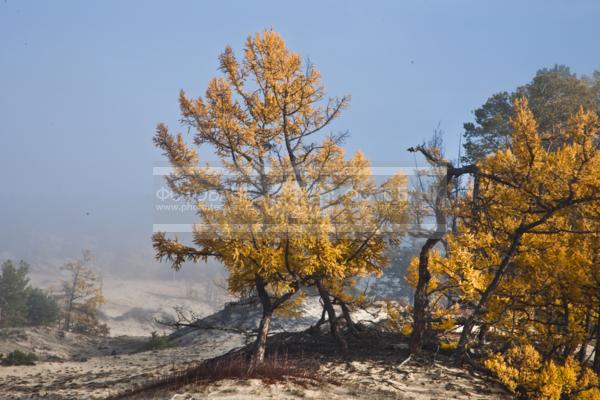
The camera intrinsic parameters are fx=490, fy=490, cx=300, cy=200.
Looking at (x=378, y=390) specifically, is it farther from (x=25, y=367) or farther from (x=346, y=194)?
(x=25, y=367)

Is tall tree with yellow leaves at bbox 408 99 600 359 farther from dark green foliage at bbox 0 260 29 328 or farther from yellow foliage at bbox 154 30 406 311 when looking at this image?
dark green foliage at bbox 0 260 29 328

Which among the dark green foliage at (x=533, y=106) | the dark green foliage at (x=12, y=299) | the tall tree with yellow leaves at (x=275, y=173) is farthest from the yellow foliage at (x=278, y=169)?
the dark green foliage at (x=12, y=299)

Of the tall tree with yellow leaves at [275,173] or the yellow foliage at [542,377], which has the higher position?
the tall tree with yellow leaves at [275,173]

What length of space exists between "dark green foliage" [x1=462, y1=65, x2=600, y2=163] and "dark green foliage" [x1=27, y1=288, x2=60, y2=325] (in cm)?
3067

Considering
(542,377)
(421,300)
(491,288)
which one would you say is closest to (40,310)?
(421,300)

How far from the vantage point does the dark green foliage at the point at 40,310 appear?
35.3 m

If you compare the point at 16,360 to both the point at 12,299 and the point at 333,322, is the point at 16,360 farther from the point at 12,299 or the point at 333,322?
the point at 12,299

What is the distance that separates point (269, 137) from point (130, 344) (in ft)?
53.6

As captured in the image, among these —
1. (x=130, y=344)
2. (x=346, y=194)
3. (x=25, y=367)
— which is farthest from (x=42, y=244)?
(x=346, y=194)

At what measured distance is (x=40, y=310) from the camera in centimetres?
3566

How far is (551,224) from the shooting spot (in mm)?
8961

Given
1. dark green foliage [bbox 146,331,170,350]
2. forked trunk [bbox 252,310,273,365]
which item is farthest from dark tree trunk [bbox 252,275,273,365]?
dark green foliage [bbox 146,331,170,350]

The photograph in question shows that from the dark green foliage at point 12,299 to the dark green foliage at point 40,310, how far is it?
648 millimetres

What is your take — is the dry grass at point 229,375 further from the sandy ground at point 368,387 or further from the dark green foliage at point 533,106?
the dark green foliage at point 533,106
